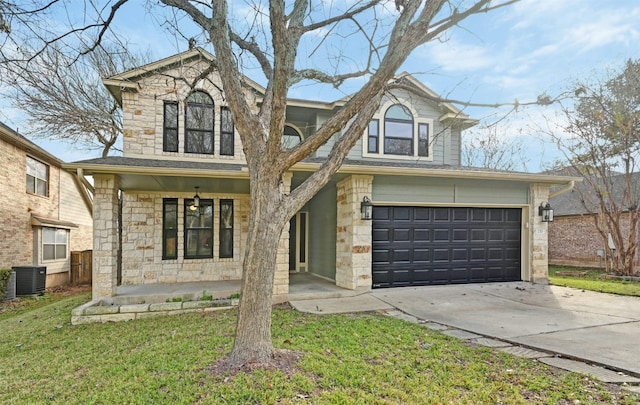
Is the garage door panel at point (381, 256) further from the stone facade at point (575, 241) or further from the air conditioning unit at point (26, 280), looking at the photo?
the stone facade at point (575, 241)

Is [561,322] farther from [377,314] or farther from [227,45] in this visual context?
[227,45]

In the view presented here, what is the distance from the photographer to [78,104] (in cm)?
1346

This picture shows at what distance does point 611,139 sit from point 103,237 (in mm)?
15166

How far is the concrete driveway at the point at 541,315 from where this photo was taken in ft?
14.2

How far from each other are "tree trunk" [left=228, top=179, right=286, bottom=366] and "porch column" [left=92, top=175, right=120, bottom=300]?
5100 millimetres

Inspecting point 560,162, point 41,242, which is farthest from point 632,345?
point 41,242

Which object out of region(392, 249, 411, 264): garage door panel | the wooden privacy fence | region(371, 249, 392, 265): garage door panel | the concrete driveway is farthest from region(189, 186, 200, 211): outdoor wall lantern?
the wooden privacy fence

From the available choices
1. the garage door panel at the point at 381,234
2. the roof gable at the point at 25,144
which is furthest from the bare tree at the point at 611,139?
the roof gable at the point at 25,144

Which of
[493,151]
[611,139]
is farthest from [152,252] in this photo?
[493,151]

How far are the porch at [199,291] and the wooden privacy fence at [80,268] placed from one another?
6.74 metres

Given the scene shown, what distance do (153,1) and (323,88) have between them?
283 centimetres

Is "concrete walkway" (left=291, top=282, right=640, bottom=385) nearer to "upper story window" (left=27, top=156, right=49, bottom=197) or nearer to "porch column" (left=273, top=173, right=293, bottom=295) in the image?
"porch column" (left=273, top=173, right=293, bottom=295)

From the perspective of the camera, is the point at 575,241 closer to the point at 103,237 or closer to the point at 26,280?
the point at 103,237

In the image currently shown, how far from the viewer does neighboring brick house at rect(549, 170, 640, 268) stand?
14289mm
